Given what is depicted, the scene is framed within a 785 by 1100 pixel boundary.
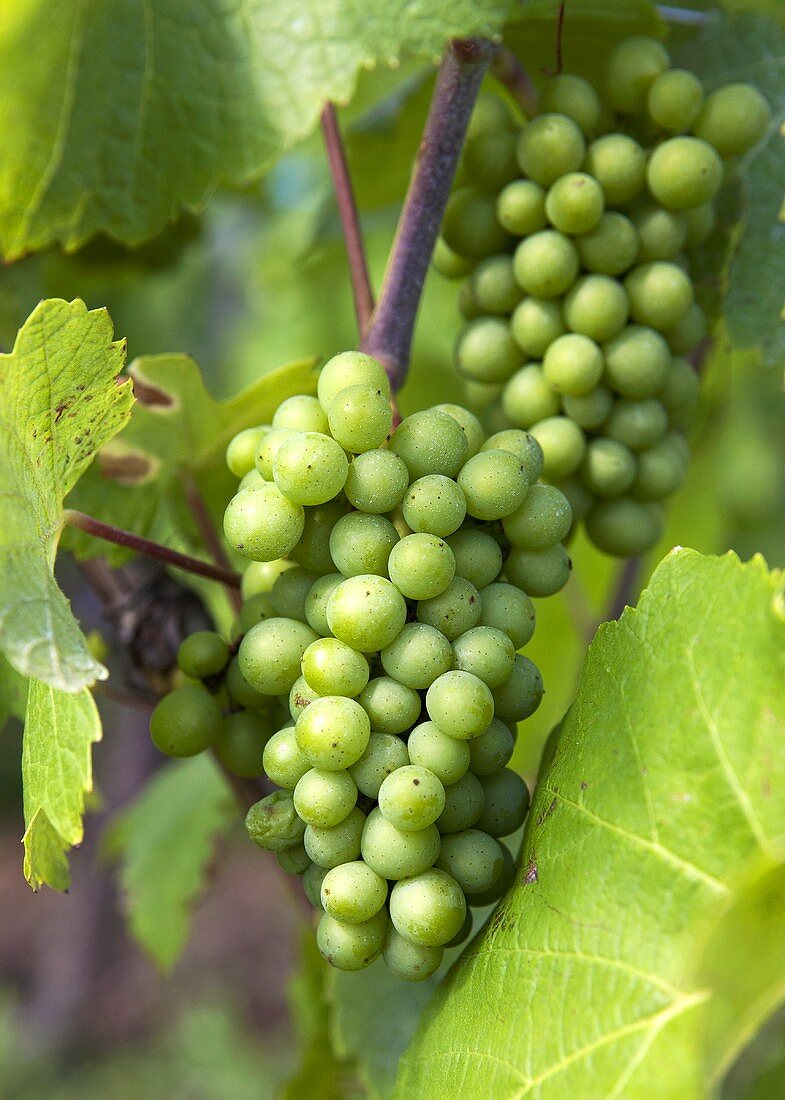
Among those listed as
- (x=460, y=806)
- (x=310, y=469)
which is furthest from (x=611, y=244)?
(x=460, y=806)

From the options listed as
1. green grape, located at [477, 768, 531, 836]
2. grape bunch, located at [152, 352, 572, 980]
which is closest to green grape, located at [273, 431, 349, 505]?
grape bunch, located at [152, 352, 572, 980]

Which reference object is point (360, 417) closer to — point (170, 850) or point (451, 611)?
point (451, 611)

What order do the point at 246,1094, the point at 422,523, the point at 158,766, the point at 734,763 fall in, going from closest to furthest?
the point at 734,763
the point at 422,523
the point at 158,766
the point at 246,1094

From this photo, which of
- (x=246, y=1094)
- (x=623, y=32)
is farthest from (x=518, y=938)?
(x=246, y=1094)

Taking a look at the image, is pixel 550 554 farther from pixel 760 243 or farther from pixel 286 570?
pixel 760 243

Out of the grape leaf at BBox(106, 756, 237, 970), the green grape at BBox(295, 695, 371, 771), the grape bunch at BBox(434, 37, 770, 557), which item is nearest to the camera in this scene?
the green grape at BBox(295, 695, 371, 771)

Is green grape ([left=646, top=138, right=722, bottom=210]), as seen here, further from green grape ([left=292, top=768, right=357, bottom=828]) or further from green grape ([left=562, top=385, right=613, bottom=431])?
green grape ([left=292, top=768, right=357, bottom=828])
